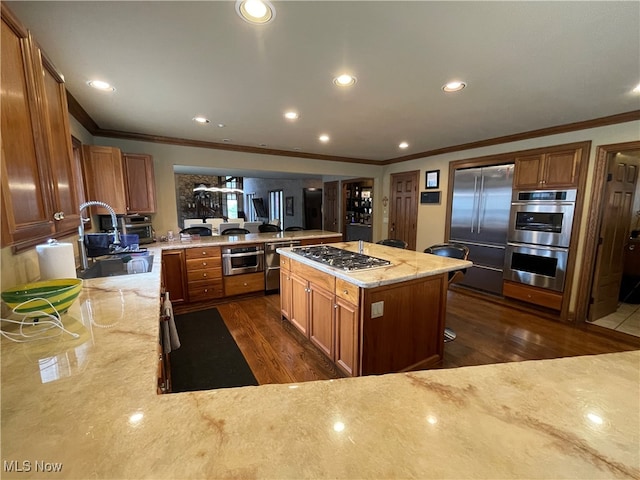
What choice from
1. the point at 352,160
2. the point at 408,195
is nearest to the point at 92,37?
the point at 352,160

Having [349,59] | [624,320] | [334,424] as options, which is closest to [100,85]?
[349,59]

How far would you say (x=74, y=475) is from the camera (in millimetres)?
498

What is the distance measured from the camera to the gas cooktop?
2.21 meters

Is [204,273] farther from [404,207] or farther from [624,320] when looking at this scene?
[624,320]

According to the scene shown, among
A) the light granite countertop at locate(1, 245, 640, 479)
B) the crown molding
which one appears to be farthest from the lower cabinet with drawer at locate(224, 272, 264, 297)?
the light granite countertop at locate(1, 245, 640, 479)

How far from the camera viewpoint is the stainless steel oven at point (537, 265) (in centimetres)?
340

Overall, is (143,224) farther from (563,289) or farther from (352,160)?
(563,289)

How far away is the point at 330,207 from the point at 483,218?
4.11 metres

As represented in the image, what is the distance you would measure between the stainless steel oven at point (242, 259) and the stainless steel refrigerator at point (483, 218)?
3.31m

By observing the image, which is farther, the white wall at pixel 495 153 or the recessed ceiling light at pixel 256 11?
the white wall at pixel 495 153

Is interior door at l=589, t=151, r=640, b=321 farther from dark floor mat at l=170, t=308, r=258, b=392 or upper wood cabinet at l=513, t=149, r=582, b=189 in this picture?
dark floor mat at l=170, t=308, r=258, b=392

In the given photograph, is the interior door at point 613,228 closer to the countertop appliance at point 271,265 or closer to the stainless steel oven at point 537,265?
the stainless steel oven at point 537,265

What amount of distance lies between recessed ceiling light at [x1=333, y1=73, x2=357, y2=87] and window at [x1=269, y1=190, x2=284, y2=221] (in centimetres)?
814

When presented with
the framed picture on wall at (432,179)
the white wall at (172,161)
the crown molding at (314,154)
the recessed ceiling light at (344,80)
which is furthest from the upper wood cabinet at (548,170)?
the white wall at (172,161)
